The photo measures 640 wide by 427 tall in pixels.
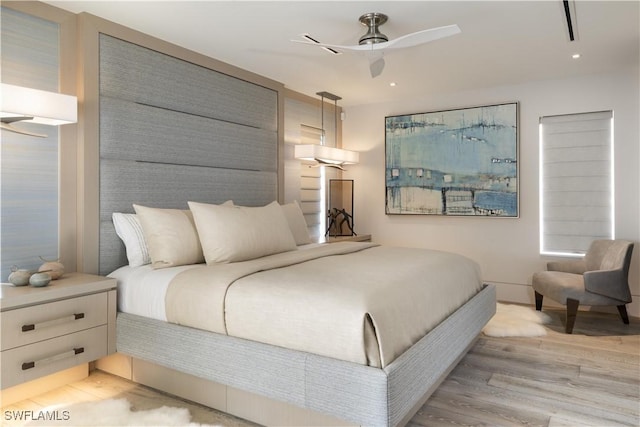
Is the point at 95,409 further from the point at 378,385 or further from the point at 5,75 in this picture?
the point at 5,75

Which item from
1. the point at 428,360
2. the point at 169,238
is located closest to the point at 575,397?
the point at 428,360

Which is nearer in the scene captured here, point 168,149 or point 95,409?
point 95,409

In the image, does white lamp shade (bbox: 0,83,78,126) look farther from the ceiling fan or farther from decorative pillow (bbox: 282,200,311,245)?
decorative pillow (bbox: 282,200,311,245)

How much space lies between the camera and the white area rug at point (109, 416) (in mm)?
2127

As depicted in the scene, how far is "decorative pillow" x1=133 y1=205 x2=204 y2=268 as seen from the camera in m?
2.75

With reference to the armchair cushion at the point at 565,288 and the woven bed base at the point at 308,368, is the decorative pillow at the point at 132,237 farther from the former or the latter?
the armchair cushion at the point at 565,288

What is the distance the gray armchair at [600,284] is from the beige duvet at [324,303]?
1446 millimetres

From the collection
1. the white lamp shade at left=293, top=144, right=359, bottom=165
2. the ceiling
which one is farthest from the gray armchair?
the white lamp shade at left=293, top=144, right=359, bottom=165

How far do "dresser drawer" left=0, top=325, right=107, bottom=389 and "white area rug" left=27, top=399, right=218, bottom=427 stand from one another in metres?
0.22

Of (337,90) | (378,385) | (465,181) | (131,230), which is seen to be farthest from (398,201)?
(378,385)

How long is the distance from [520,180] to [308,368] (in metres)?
3.82

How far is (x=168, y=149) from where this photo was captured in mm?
3408

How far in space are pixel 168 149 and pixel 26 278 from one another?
1441 mm

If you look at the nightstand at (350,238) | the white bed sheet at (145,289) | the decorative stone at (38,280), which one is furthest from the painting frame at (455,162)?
Answer: the decorative stone at (38,280)
